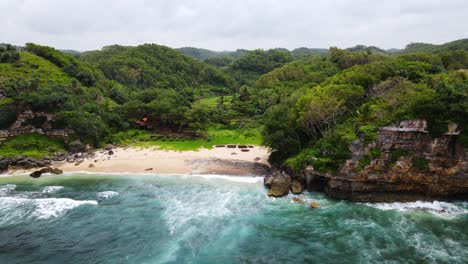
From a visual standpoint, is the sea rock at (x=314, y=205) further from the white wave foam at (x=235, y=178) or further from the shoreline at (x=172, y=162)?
the shoreline at (x=172, y=162)

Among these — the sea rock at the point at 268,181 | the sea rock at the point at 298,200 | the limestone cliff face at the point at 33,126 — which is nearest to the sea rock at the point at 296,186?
the sea rock at the point at 298,200

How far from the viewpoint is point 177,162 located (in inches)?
2202

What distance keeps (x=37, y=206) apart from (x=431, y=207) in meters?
47.1

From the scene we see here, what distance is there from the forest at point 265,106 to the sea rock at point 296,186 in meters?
2.02

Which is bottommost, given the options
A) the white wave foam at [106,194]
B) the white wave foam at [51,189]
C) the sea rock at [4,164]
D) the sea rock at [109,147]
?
the white wave foam at [106,194]

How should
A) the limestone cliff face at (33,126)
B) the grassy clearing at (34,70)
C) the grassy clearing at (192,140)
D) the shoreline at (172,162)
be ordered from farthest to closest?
the grassy clearing at (34,70) → the grassy clearing at (192,140) → the limestone cliff face at (33,126) → the shoreline at (172,162)

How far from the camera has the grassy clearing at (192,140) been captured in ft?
216

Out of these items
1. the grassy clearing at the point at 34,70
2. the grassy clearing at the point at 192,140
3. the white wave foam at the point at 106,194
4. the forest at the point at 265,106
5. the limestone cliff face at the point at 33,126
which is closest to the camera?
the forest at the point at 265,106

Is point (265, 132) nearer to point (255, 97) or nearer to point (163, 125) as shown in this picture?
point (163, 125)

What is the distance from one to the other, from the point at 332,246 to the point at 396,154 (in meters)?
15.8

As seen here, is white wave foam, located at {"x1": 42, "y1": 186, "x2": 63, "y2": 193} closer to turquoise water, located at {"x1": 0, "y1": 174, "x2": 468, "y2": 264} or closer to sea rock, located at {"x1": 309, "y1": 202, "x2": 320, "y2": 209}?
turquoise water, located at {"x1": 0, "y1": 174, "x2": 468, "y2": 264}

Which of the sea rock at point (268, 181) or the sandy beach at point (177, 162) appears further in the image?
the sandy beach at point (177, 162)

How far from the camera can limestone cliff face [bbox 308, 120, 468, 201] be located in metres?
36.7

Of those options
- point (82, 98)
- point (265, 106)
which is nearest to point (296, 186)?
point (265, 106)
